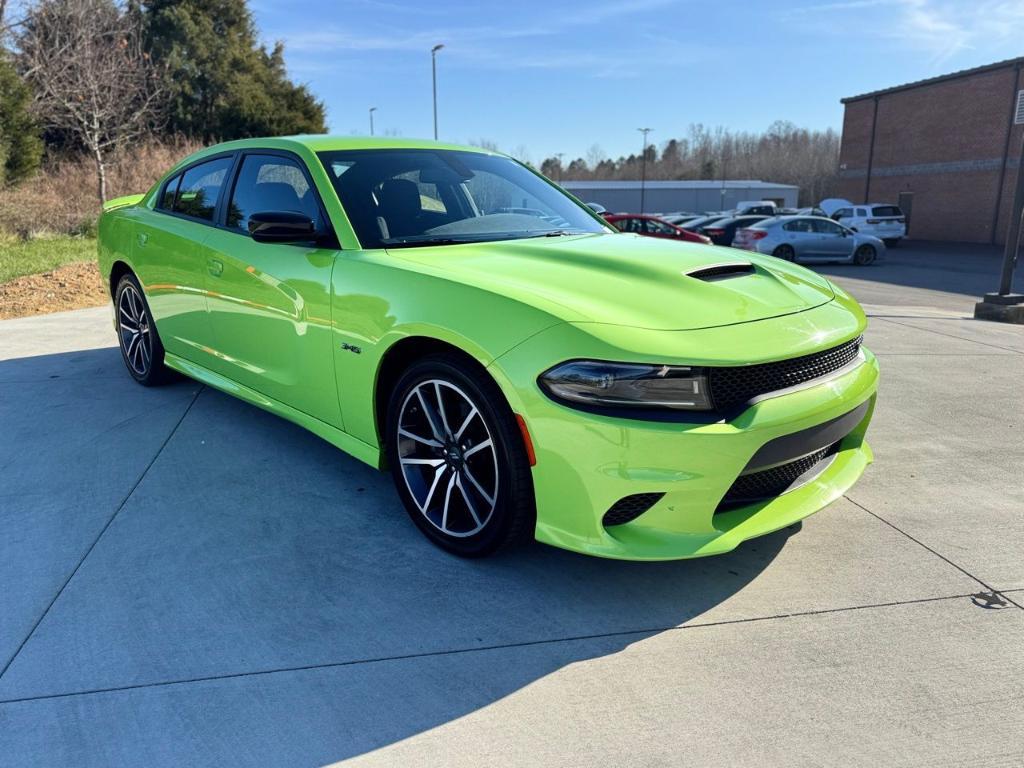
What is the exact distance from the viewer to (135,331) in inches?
215

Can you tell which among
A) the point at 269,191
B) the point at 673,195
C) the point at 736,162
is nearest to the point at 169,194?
the point at 269,191

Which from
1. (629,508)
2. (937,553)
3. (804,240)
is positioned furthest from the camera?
(804,240)

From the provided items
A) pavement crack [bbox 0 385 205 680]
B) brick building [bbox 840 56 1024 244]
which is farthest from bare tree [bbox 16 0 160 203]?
brick building [bbox 840 56 1024 244]

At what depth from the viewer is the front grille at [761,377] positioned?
8.28 feet

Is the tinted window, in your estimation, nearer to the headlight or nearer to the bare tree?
the bare tree

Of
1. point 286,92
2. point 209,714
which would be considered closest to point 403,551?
point 209,714

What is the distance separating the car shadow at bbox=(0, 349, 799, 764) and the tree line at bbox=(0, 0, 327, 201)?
15.8m

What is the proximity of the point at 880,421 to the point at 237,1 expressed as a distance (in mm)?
38293

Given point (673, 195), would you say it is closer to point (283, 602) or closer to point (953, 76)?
point (953, 76)

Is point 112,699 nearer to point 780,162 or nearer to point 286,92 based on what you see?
point 286,92

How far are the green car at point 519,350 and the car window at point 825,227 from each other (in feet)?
59.1

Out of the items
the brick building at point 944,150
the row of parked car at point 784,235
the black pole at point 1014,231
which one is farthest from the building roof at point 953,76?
the black pole at point 1014,231

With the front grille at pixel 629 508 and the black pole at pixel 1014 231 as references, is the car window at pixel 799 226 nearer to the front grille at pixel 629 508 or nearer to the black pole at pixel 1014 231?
the black pole at pixel 1014 231

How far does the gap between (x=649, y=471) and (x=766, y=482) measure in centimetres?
59
